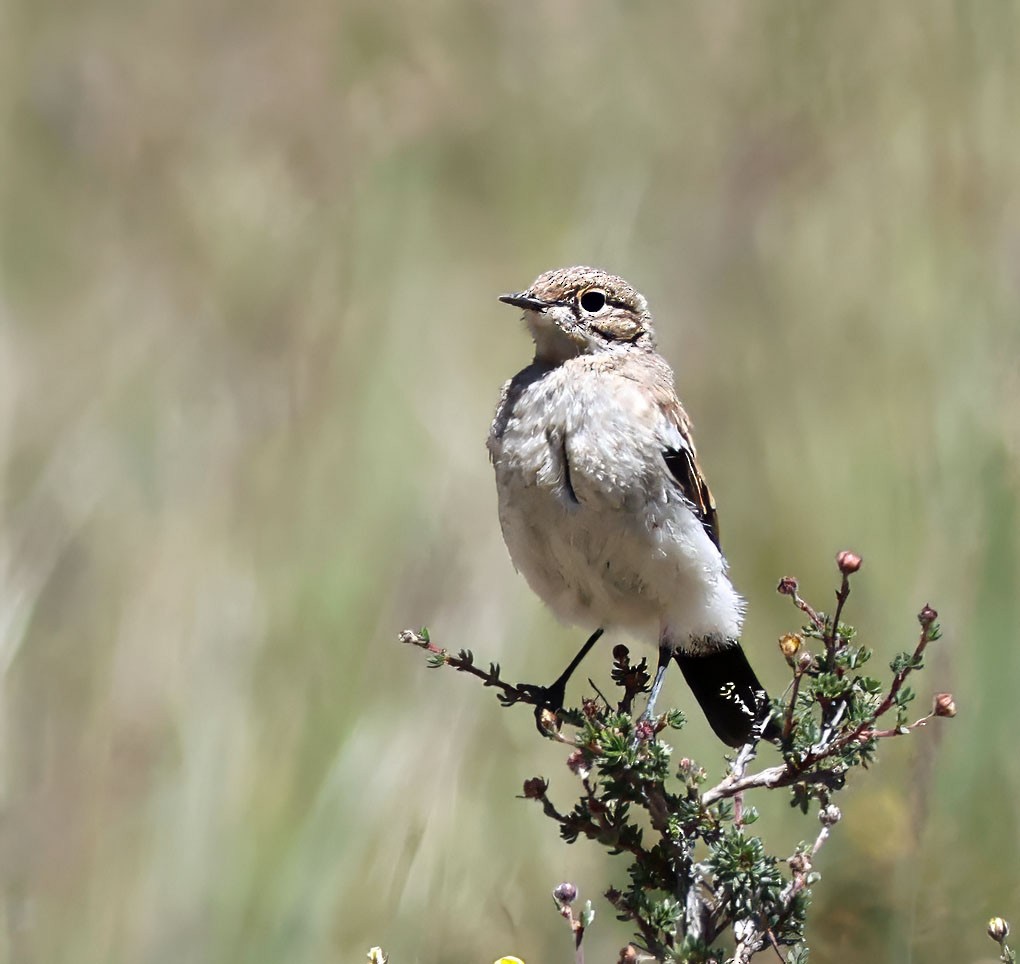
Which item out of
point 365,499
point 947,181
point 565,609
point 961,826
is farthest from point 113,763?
point 947,181

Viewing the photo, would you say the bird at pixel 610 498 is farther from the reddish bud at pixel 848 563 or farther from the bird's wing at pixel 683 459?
the reddish bud at pixel 848 563

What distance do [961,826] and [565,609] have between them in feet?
3.73

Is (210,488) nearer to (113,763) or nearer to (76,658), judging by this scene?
(76,658)

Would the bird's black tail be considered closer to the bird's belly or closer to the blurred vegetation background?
the blurred vegetation background

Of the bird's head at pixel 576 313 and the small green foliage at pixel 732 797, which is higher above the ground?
the bird's head at pixel 576 313

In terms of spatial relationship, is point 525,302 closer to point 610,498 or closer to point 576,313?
point 576,313

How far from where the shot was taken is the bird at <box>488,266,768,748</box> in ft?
12.1

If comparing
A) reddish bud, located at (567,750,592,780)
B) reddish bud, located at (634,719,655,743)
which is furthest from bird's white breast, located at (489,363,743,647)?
reddish bud, located at (567,750,592,780)

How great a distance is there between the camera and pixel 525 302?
13.2 feet

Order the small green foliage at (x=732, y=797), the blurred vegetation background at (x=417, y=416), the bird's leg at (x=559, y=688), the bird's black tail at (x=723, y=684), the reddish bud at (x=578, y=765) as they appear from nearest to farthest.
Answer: the small green foliage at (x=732, y=797) → the reddish bud at (x=578, y=765) → the bird's leg at (x=559, y=688) → the blurred vegetation background at (x=417, y=416) → the bird's black tail at (x=723, y=684)

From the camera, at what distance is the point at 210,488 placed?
17.1 feet

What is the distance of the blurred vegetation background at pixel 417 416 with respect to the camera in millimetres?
3844

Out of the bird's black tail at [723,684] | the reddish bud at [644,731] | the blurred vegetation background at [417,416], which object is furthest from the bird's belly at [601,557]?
the reddish bud at [644,731]

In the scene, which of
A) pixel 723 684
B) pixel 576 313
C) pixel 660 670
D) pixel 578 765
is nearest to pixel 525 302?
pixel 576 313
